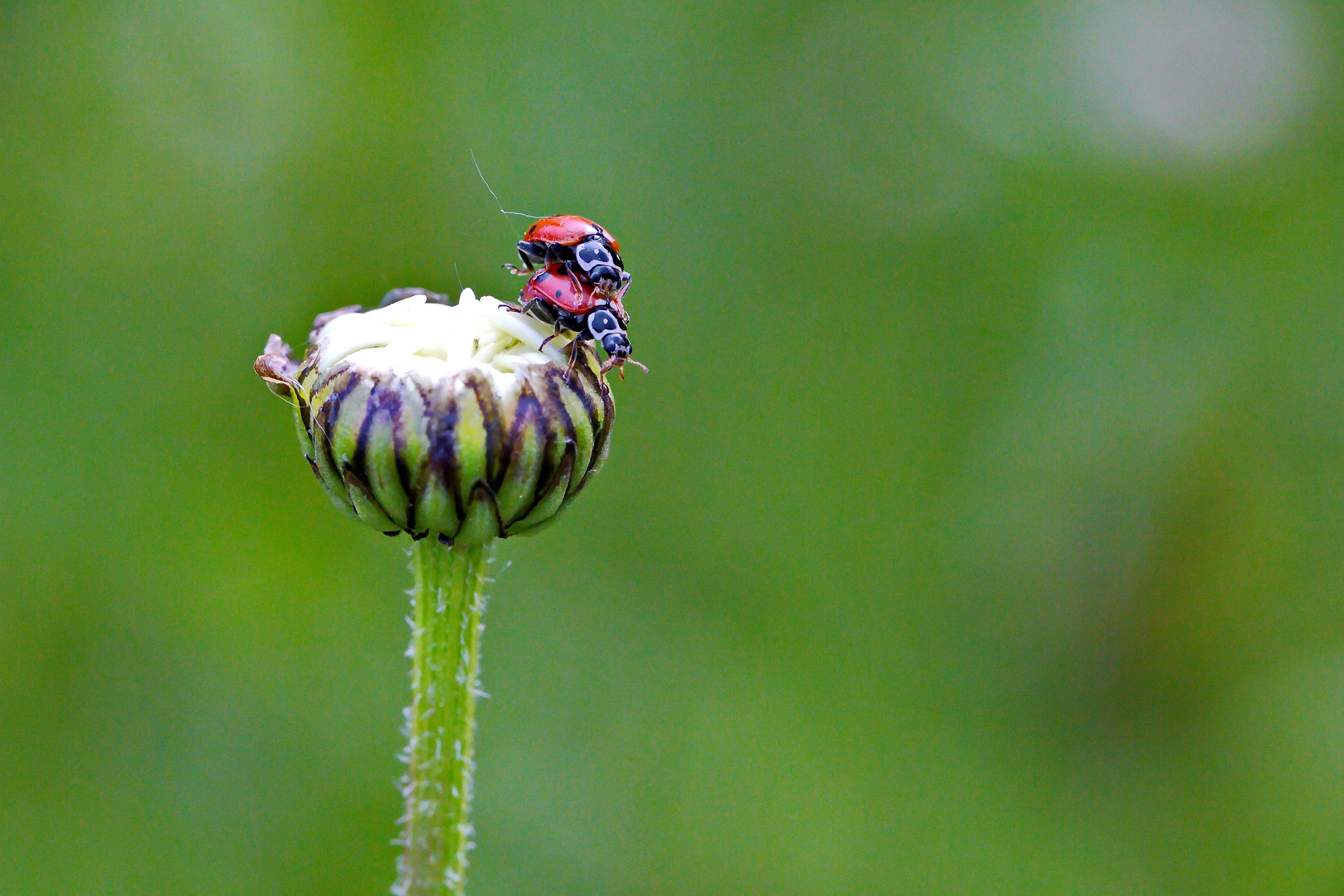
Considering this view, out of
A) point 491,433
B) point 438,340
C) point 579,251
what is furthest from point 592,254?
point 491,433

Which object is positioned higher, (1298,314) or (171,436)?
(1298,314)

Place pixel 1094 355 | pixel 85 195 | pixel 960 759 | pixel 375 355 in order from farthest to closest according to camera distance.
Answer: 1. pixel 1094 355
2. pixel 960 759
3. pixel 85 195
4. pixel 375 355

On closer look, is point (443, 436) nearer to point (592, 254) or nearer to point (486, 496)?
point (486, 496)

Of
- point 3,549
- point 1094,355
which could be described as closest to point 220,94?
point 3,549

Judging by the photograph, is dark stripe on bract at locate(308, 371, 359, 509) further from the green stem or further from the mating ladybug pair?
the mating ladybug pair

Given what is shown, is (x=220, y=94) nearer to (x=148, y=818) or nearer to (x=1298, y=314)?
(x=148, y=818)

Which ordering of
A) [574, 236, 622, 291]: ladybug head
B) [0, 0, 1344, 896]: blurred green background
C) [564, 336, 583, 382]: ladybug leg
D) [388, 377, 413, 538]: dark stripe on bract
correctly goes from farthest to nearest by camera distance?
1. [0, 0, 1344, 896]: blurred green background
2. [574, 236, 622, 291]: ladybug head
3. [564, 336, 583, 382]: ladybug leg
4. [388, 377, 413, 538]: dark stripe on bract

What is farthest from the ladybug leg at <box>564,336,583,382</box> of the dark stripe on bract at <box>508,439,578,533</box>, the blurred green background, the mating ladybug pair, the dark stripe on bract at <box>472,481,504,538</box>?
the blurred green background
